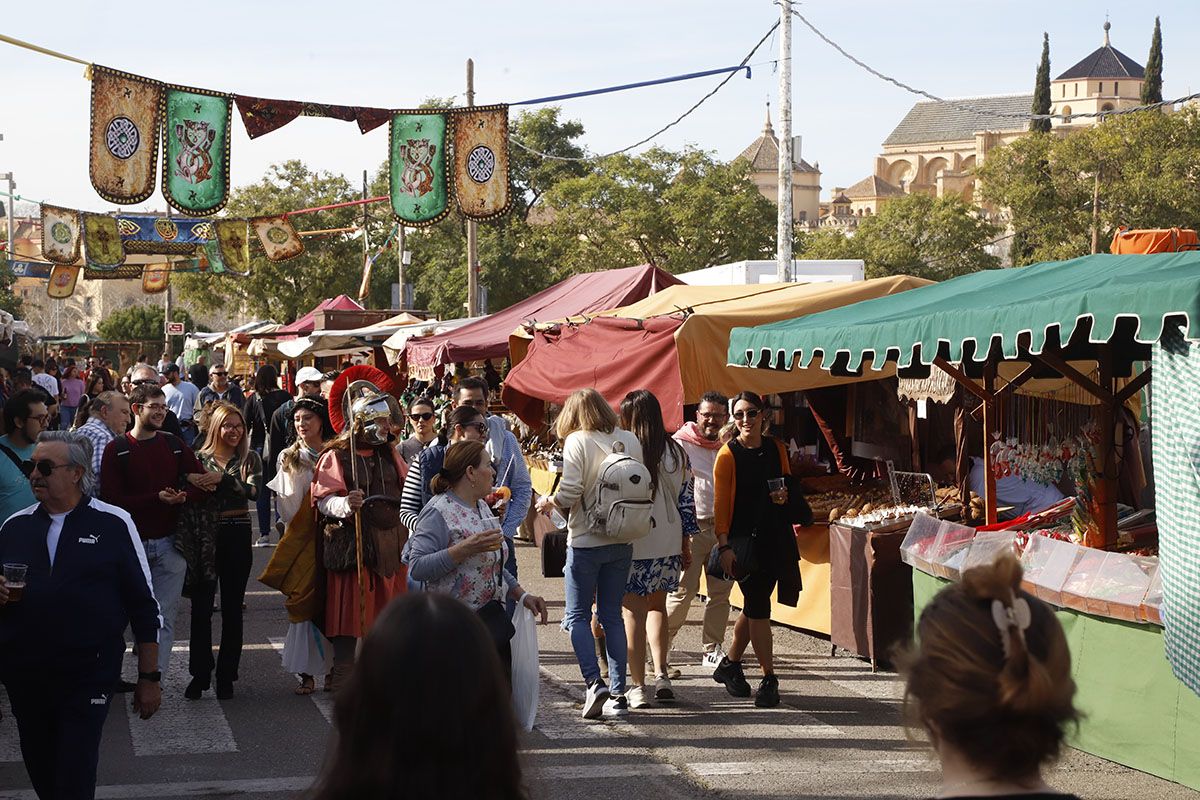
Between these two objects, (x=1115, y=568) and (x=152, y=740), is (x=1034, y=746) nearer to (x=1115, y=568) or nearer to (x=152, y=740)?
(x=1115, y=568)

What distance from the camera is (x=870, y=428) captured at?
13.3m

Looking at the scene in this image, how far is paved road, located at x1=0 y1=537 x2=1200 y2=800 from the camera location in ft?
21.0

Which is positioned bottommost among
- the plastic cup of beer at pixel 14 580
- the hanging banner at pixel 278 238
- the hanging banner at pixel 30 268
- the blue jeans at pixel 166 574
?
the blue jeans at pixel 166 574

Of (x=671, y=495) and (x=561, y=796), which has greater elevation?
(x=671, y=495)

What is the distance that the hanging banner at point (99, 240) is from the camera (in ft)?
93.9

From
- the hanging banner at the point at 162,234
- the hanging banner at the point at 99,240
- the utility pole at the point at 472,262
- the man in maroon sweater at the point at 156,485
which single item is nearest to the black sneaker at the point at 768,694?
the man in maroon sweater at the point at 156,485

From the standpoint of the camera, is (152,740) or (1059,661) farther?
(152,740)

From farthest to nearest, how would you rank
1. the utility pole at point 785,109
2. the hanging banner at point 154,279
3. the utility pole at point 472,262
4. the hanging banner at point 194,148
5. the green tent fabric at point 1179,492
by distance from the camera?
1. the hanging banner at point 154,279
2. the utility pole at point 472,262
3. the utility pole at point 785,109
4. the hanging banner at point 194,148
5. the green tent fabric at point 1179,492

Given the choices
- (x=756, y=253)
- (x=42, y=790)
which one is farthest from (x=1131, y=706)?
(x=756, y=253)

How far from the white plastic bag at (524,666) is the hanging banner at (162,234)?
25.9 m

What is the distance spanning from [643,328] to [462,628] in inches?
373

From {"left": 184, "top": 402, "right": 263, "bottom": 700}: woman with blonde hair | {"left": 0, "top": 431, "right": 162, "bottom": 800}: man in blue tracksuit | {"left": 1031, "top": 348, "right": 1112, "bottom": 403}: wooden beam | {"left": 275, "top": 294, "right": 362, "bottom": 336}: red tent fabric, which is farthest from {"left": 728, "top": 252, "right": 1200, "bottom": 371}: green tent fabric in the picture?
{"left": 275, "top": 294, "right": 362, "bottom": 336}: red tent fabric

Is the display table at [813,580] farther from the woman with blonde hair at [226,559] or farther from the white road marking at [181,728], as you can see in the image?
the white road marking at [181,728]

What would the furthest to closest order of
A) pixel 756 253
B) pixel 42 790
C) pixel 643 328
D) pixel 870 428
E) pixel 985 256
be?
1. pixel 985 256
2. pixel 756 253
3. pixel 870 428
4. pixel 643 328
5. pixel 42 790
